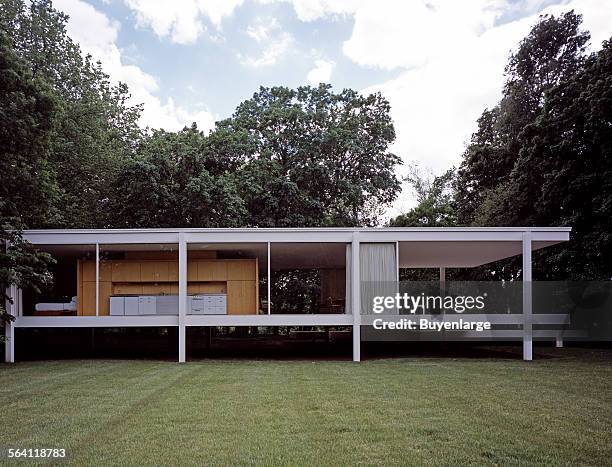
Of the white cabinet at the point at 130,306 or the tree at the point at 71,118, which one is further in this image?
the tree at the point at 71,118

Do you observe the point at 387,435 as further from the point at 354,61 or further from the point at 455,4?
the point at 354,61

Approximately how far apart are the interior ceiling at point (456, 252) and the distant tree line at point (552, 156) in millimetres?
1928

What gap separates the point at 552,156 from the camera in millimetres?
17547

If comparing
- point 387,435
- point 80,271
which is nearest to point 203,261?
point 80,271

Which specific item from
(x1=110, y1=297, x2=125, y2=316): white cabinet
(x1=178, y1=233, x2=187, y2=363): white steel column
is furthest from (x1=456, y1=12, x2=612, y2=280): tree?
(x1=110, y1=297, x2=125, y2=316): white cabinet

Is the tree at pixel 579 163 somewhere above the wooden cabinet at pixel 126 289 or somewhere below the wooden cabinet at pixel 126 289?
above

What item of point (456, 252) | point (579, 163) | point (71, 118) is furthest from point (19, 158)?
point (579, 163)

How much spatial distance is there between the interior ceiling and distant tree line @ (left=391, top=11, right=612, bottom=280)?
6.33 ft

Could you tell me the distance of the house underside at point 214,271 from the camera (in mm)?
13477

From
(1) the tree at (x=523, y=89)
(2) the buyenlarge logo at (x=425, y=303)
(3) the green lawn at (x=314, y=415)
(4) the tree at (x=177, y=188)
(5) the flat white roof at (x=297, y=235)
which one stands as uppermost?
(1) the tree at (x=523, y=89)

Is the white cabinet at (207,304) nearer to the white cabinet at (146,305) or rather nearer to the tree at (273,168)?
the white cabinet at (146,305)

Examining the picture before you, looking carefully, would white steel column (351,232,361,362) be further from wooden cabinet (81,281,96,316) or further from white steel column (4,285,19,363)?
white steel column (4,285,19,363)

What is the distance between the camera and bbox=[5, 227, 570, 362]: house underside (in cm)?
1348

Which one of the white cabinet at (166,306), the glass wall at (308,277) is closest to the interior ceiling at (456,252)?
the glass wall at (308,277)
